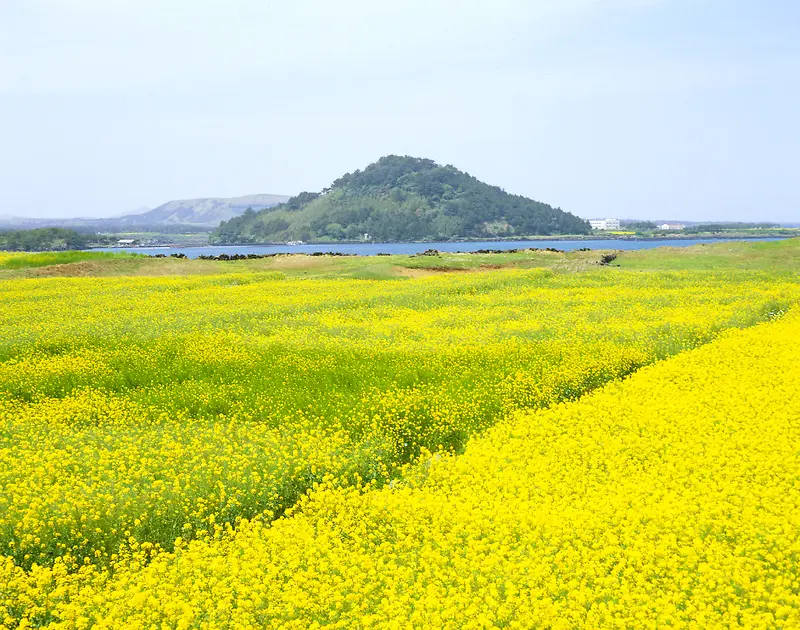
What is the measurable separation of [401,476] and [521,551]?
4447 mm

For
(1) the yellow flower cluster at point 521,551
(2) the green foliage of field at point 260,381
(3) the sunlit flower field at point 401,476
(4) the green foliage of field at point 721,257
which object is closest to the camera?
(1) the yellow flower cluster at point 521,551

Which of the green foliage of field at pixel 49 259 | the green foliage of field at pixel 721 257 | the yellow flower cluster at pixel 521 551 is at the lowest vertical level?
the yellow flower cluster at pixel 521 551

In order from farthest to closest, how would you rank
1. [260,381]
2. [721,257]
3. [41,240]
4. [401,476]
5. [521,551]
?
1. [41,240]
2. [721,257]
3. [260,381]
4. [401,476]
5. [521,551]

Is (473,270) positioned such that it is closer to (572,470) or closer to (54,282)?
(54,282)

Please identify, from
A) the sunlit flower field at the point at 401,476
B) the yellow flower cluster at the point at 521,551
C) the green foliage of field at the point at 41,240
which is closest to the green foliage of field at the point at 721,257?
the sunlit flower field at the point at 401,476

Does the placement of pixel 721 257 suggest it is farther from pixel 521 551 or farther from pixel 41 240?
pixel 41 240

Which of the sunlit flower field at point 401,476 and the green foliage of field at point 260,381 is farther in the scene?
the green foliage of field at point 260,381

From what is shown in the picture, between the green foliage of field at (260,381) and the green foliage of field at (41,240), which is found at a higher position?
the green foliage of field at (41,240)

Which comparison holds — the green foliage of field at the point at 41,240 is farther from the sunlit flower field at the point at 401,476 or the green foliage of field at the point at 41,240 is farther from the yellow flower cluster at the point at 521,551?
the yellow flower cluster at the point at 521,551

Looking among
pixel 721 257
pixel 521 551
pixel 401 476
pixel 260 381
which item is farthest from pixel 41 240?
pixel 521 551

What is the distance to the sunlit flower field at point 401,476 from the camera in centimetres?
752

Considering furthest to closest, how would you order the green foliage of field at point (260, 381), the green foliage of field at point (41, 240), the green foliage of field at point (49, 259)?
1. the green foliage of field at point (41, 240)
2. the green foliage of field at point (49, 259)
3. the green foliage of field at point (260, 381)

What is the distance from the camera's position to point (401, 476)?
12.4 m

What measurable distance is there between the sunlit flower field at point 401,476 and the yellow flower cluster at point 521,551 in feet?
0.14
